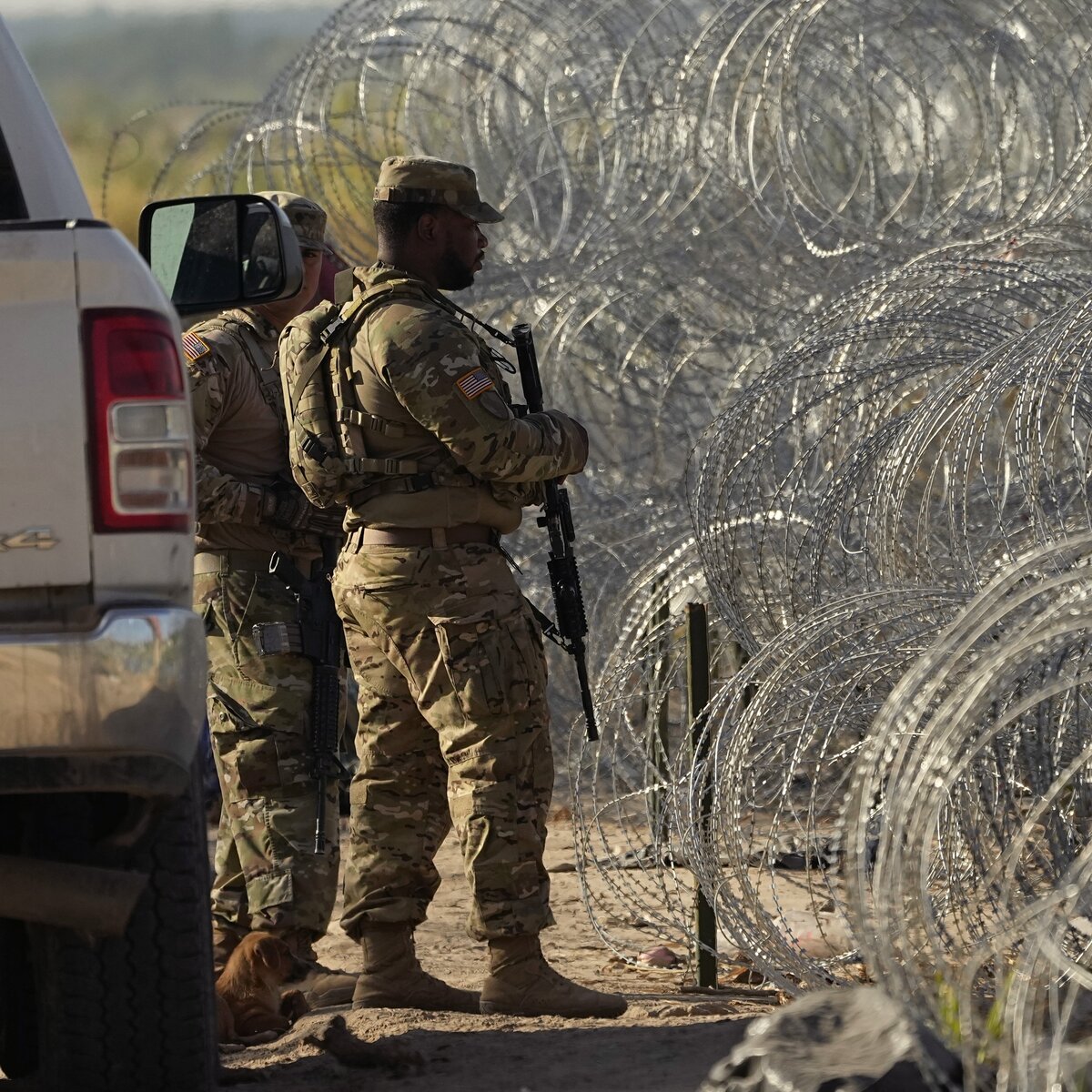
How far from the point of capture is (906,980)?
293cm

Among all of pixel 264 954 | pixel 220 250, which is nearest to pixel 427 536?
pixel 220 250

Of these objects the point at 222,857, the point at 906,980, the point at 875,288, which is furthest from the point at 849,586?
the point at 906,980

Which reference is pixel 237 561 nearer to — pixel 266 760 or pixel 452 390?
pixel 266 760

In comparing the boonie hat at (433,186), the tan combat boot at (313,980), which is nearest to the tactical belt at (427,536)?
the boonie hat at (433,186)

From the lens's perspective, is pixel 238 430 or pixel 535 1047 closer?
pixel 535 1047

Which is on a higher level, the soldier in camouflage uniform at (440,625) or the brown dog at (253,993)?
the soldier in camouflage uniform at (440,625)

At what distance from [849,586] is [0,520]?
2.87 metres

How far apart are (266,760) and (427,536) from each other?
884 mm

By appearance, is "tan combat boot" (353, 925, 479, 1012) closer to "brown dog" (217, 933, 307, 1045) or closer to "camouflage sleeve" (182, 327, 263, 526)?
"brown dog" (217, 933, 307, 1045)

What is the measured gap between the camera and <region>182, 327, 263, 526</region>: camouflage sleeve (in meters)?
4.94

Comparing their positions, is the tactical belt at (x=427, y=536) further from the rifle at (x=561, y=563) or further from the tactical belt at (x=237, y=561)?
the tactical belt at (x=237, y=561)

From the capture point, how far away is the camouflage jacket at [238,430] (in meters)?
4.96

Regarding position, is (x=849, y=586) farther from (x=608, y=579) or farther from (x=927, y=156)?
(x=927, y=156)

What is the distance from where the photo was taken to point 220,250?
3992 mm
